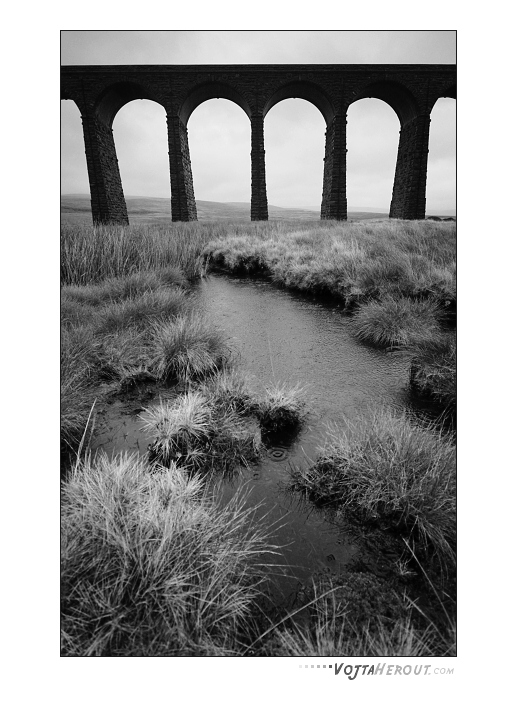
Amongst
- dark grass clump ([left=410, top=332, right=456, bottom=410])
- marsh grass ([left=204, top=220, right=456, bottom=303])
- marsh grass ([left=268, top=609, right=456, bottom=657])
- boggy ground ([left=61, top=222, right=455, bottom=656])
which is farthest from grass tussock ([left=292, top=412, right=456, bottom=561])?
marsh grass ([left=204, top=220, right=456, bottom=303])

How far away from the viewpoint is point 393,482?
71.3 inches

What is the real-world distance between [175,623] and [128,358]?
261cm

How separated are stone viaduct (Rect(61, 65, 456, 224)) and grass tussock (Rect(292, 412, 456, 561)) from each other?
2636 cm

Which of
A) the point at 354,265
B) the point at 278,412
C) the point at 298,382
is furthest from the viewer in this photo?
the point at 354,265

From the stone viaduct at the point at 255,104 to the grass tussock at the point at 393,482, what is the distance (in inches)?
1038

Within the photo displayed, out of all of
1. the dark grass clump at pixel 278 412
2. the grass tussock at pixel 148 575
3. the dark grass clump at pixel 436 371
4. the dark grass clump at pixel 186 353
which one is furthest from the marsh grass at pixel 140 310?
the dark grass clump at pixel 436 371

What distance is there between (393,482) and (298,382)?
1392 mm

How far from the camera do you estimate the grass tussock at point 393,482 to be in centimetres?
168

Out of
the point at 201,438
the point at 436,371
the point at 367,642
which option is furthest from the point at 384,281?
the point at 367,642

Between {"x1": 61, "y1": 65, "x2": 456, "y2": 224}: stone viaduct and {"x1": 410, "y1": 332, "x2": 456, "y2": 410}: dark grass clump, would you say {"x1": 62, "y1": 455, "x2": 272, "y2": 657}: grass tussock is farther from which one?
{"x1": 61, "y1": 65, "x2": 456, "y2": 224}: stone viaduct

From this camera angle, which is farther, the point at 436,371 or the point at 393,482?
the point at 436,371

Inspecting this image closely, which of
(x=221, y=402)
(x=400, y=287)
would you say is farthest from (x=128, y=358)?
(x=400, y=287)

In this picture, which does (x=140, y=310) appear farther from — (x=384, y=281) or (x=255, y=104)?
(x=255, y=104)
